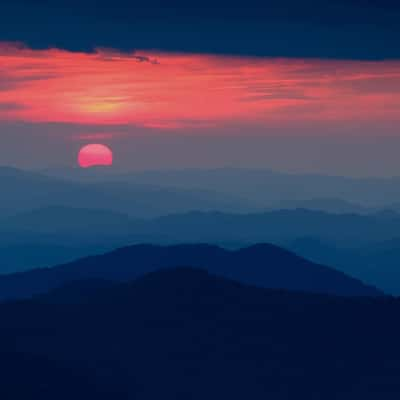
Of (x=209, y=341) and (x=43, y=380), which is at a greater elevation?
(x=209, y=341)

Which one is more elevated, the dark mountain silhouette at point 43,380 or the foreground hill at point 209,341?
the foreground hill at point 209,341

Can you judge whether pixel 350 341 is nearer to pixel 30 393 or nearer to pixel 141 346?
pixel 141 346

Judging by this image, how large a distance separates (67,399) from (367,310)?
54.6m

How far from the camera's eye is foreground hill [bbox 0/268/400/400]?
339 ft

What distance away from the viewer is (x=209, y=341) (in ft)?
390

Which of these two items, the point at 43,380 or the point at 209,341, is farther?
the point at 209,341

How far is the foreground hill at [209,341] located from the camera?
10331cm

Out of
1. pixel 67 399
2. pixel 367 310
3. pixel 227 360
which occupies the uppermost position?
pixel 367 310

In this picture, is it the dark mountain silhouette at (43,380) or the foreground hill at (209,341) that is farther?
the foreground hill at (209,341)

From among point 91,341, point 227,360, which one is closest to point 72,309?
point 91,341

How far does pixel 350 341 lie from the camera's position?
118 m

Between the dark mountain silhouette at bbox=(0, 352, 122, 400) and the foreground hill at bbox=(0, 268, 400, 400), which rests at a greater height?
the foreground hill at bbox=(0, 268, 400, 400)

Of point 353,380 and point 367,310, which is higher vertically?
point 367,310

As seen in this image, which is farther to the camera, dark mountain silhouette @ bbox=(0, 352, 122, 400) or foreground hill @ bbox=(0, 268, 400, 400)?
foreground hill @ bbox=(0, 268, 400, 400)
